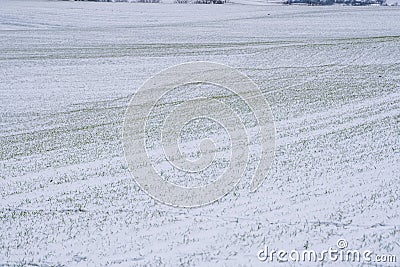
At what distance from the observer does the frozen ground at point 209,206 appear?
35.3ft

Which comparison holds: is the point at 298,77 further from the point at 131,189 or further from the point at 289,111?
the point at 131,189

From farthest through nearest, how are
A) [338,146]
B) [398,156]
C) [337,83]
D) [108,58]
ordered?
[108,58] < [337,83] < [338,146] < [398,156]

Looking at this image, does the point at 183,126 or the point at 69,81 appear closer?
the point at 183,126

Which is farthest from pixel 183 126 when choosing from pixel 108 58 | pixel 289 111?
pixel 108 58

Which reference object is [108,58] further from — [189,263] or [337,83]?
[189,263]

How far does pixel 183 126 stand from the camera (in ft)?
68.0

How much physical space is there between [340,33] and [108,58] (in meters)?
25.5

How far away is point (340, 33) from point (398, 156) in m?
38.7

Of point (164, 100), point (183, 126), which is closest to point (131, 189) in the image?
point (183, 126)

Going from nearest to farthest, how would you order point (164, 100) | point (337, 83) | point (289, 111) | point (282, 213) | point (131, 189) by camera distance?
point (282, 213) < point (131, 189) < point (289, 111) < point (164, 100) < point (337, 83)

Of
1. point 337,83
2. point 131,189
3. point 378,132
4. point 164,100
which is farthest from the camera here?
point 337,83

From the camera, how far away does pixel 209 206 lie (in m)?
12.7

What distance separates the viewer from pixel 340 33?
52125 mm

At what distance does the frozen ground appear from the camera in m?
10.8
